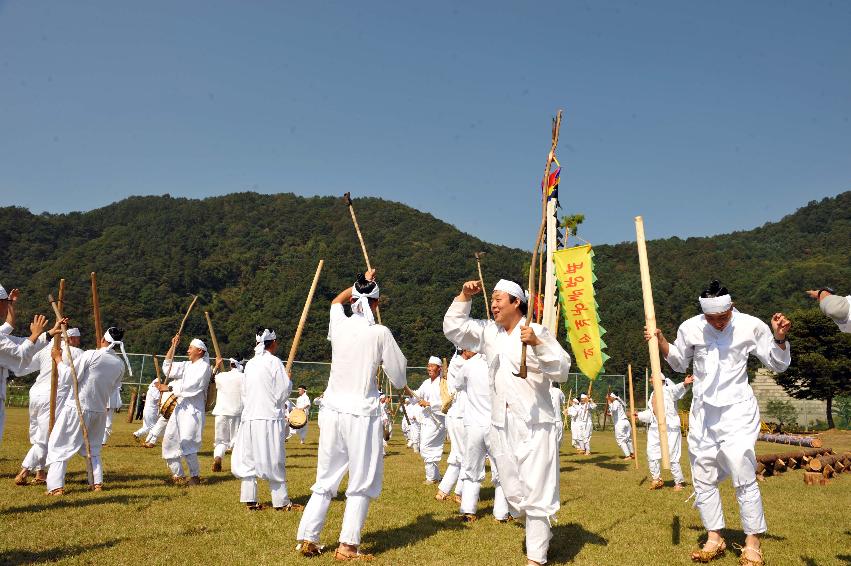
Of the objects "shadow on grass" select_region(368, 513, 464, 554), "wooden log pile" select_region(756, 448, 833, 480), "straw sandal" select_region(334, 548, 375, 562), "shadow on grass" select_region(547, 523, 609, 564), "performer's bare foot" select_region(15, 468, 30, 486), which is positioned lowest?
"wooden log pile" select_region(756, 448, 833, 480)

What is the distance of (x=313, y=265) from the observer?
77000 mm

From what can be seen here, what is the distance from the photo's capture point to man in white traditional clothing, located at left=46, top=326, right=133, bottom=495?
893cm

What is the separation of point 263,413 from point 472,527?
2.87m

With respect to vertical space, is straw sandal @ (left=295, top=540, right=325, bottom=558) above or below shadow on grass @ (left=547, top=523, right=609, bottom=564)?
above

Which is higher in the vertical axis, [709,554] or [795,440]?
[709,554]

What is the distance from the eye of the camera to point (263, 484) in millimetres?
10469

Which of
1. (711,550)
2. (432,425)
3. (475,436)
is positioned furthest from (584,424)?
(711,550)

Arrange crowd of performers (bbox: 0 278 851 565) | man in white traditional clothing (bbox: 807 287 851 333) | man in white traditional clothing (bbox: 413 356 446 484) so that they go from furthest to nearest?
1. man in white traditional clothing (bbox: 413 356 446 484)
2. crowd of performers (bbox: 0 278 851 565)
3. man in white traditional clothing (bbox: 807 287 851 333)

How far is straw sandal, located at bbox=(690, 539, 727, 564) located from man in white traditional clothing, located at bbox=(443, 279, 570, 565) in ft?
4.79

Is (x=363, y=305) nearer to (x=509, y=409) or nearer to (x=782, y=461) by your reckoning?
(x=509, y=409)

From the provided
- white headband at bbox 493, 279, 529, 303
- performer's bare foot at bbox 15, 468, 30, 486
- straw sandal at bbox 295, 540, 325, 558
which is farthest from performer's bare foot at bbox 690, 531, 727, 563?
performer's bare foot at bbox 15, 468, 30, 486

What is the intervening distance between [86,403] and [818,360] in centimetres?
4095

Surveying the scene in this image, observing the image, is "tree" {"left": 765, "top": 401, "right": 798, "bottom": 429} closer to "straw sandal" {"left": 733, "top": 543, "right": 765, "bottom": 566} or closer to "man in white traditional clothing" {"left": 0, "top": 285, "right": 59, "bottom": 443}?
"straw sandal" {"left": 733, "top": 543, "right": 765, "bottom": 566}

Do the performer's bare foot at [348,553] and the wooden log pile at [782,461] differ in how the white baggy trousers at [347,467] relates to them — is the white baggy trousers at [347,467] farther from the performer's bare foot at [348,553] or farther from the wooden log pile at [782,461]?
the wooden log pile at [782,461]
